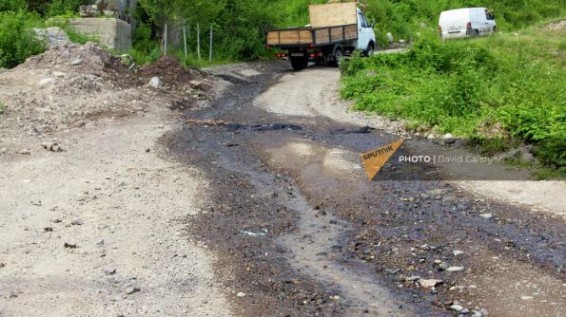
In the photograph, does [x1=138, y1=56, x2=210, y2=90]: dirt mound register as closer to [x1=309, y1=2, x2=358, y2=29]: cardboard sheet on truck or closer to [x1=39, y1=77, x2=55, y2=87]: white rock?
[x1=39, y1=77, x2=55, y2=87]: white rock

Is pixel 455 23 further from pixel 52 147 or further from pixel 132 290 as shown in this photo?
pixel 132 290

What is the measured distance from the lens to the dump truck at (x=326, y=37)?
23047mm

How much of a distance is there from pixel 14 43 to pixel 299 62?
10050 millimetres

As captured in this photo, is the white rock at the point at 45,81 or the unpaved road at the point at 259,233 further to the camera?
the white rock at the point at 45,81

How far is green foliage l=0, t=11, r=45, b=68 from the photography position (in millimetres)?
17141

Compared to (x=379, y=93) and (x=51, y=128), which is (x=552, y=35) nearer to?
(x=379, y=93)

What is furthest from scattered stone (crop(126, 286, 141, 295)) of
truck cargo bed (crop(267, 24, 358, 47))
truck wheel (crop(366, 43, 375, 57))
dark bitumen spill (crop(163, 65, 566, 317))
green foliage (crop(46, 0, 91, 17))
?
truck wheel (crop(366, 43, 375, 57))

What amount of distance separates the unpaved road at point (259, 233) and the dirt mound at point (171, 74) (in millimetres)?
5442

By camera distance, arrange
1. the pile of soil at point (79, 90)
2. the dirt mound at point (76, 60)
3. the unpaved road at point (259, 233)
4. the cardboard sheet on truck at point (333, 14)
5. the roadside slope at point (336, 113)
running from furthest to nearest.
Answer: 1. the cardboard sheet on truck at point (333, 14)
2. the dirt mound at point (76, 60)
3. the pile of soil at point (79, 90)
4. the roadside slope at point (336, 113)
5. the unpaved road at point (259, 233)

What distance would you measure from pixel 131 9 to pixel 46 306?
20.3m

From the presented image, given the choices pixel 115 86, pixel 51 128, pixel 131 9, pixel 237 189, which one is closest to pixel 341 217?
pixel 237 189

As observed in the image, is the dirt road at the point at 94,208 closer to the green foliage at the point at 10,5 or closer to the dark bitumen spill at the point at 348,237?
the dark bitumen spill at the point at 348,237

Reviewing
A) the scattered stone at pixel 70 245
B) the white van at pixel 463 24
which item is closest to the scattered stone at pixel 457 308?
the scattered stone at pixel 70 245

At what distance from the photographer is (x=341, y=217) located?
305 inches
